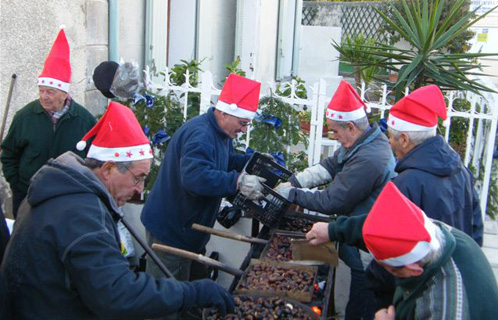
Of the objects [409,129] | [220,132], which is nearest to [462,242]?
[409,129]

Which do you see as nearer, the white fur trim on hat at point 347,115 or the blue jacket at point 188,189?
the blue jacket at point 188,189

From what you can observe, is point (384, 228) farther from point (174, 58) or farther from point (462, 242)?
point (174, 58)

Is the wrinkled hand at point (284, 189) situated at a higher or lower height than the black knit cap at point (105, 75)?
lower

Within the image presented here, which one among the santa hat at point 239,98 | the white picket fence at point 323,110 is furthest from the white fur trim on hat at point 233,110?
the white picket fence at point 323,110

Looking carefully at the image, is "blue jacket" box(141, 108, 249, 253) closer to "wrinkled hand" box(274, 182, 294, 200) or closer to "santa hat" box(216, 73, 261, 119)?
"santa hat" box(216, 73, 261, 119)

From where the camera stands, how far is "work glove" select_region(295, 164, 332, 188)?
14.4ft

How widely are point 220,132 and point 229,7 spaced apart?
241 inches

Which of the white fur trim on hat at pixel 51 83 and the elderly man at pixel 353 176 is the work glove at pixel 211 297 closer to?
the elderly man at pixel 353 176

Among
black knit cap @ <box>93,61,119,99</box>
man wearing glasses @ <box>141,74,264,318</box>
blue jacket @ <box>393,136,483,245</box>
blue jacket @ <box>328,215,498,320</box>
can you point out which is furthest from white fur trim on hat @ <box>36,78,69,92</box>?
blue jacket @ <box>328,215,498,320</box>

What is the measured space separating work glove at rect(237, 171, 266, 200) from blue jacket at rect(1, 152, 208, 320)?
59.4 inches

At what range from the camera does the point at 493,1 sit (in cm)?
1870

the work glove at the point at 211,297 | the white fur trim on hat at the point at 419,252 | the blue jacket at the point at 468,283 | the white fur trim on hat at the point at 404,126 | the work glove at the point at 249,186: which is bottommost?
the work glove at the point at 211,297

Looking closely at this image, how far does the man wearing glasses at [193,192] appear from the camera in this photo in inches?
148

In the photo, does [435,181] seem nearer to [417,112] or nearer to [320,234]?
[417,112]
